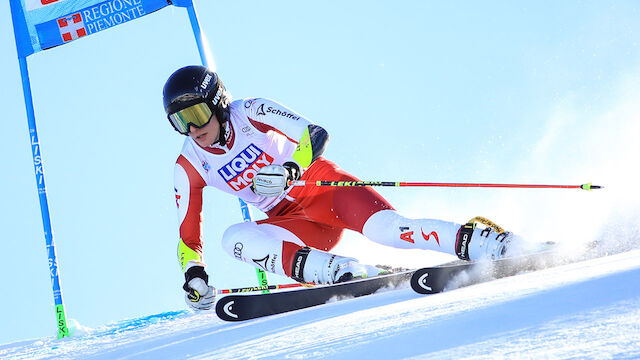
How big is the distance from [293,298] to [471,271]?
1004 mm

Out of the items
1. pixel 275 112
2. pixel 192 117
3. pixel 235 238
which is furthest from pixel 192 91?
pixel 235 238

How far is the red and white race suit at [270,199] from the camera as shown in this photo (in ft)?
12.6

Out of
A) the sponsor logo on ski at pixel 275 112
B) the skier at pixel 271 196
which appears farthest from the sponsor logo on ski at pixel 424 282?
the sponsor logo on ski at pixel 275 112

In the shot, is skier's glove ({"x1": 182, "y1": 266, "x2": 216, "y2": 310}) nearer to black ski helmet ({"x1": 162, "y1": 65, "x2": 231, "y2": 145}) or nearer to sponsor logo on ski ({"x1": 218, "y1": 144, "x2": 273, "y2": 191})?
sponsor logo on ski ({"x1": 218, "y1": 144, "x2": 273, "y2": 191})

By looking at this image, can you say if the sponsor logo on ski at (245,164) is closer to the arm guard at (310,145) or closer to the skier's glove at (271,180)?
the arm guard at (310,145)

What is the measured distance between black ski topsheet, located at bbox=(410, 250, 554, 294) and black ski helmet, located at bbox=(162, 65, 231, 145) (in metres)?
1.69

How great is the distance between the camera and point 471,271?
3129 millimetres

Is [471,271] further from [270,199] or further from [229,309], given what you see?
[270,199]

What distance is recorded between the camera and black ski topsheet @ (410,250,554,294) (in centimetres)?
302

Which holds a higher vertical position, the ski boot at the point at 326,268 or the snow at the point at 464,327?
the ski boot at the point at 326,268

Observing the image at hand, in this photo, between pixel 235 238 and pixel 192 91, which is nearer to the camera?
pixel 192 91

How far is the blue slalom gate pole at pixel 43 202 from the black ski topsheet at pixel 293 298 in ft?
8.89

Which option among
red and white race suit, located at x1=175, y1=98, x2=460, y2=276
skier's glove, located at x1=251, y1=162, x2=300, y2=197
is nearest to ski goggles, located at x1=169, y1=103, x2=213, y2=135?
red and white race suit, located at x1=175, y1=98, x2=460, y2=276

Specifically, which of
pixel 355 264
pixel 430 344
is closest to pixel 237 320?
pixel 355 264
